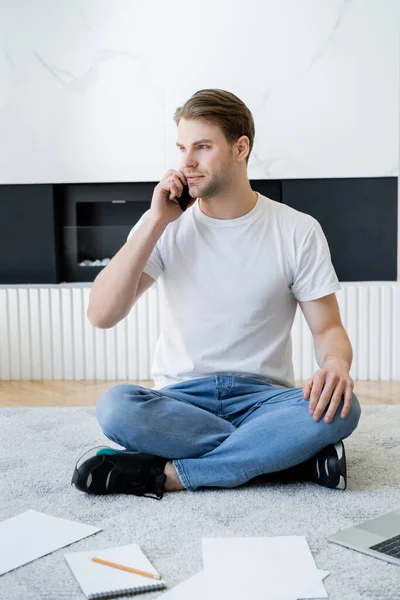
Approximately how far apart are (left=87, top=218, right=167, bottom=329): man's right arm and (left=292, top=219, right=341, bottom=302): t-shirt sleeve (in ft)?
1.33

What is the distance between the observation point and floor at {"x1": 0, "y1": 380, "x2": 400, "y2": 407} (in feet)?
11.3

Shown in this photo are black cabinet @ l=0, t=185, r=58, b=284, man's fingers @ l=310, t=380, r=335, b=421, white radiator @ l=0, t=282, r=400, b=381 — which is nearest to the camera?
man's fingers @ l=310, t=380, r=335, b=421

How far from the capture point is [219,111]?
219 centimetres

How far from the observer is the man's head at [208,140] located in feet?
7.16

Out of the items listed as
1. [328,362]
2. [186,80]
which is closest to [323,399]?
[328,362]

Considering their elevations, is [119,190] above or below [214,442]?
above

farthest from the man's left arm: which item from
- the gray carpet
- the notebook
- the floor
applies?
the floor

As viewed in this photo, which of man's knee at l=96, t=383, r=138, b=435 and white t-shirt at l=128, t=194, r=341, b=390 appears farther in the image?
white t-shirt at l=128, t=194, r=341, b=390

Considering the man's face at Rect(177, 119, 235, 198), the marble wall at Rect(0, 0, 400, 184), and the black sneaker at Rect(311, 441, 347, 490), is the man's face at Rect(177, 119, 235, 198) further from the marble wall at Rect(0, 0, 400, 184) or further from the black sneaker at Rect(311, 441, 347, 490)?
the marble wall at Rect(0, 0, 400, 184)

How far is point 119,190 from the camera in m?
4.00

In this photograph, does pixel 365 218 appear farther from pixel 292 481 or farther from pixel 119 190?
pixel 292 481

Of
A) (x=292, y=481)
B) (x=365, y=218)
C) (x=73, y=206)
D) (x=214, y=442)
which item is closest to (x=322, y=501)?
(x=292, y=481)

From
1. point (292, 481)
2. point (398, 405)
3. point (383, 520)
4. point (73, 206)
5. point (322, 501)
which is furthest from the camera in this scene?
point (73, 206)

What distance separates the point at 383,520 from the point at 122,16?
9.35 ft
